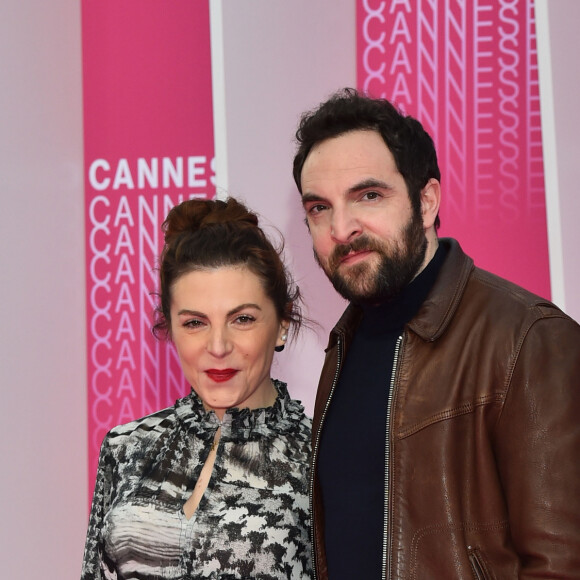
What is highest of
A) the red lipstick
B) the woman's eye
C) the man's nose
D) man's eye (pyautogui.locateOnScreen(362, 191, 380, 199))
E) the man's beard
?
man's eye (pyautogui.locateOnScreen(362, 191, 380, 199))

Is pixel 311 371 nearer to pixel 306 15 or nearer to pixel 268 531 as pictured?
pixel 268 531

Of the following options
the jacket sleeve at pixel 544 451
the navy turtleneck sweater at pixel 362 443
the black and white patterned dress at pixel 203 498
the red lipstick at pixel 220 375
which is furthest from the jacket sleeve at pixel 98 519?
the jacket sleeve at pixel 544 451

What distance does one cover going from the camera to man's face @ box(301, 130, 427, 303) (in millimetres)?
1834

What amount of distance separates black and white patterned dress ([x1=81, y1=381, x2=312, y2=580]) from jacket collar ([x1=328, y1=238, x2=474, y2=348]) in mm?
584

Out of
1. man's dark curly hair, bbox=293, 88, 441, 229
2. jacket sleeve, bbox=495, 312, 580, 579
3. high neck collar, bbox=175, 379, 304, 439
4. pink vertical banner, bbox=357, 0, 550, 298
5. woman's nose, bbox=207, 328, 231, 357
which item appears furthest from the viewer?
pink vertical banner, bbox=357, 0, 550, 298

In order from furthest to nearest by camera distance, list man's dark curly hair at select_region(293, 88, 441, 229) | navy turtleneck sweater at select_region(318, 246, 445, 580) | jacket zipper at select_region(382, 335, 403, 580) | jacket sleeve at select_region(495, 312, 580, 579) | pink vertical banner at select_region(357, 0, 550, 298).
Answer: pink vertical banner at select_region(357, 0, 550, 298), man's dark curly hair at select_region(293, 88, 441, 229), navy turtleneck sweater at select_region(318, 246, 445, 580), jacket zipper at select_region(382, 335, 403, 580), jacket sleeve at select_region(495, 312, 580, 579)

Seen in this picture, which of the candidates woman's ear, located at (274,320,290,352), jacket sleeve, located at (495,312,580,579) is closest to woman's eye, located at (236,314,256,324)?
woman's ear, located at (274,320,290,352)

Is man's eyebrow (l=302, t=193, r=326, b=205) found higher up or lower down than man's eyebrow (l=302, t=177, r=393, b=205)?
lower down

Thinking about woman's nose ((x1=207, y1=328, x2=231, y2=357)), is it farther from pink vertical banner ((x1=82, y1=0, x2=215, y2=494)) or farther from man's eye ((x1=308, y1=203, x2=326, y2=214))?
pink vertical banner ((x1=82, y1=0, x2=215, y2=494))

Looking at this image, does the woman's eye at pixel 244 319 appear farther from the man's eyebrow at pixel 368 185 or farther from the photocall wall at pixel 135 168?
the photocall wall at pixel 135 168

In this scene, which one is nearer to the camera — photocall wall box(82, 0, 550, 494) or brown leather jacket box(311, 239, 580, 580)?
brown leather jacket box(311, 239, 580, 580)

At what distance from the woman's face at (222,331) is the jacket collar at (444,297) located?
1.60ft

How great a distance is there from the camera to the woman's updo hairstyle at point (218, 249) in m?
2.15

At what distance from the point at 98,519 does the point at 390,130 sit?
1207 millimetres
